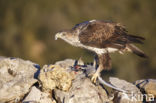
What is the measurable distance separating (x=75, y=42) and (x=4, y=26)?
17046 mm

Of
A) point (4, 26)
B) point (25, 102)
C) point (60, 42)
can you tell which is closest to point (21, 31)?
point (4, 26)

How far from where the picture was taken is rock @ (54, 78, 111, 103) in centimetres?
599

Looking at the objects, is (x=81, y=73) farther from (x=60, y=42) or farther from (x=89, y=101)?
(x=60, y=42)

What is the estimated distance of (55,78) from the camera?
6273 mm

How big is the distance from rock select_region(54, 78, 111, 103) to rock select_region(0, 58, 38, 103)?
2.90 feet

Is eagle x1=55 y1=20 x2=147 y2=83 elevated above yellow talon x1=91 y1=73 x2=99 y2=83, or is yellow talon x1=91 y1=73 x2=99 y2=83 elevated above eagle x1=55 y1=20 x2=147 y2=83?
eagle x1=55 y1=20 x2=147 y2=83

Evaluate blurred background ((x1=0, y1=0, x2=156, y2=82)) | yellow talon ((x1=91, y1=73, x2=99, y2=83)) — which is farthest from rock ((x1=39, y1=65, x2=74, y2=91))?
blurred background ((x1=0, y1=0, x2=156, y2=82))

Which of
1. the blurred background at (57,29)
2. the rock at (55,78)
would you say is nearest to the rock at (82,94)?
the rock at (55,78)

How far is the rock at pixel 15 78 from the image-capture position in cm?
640

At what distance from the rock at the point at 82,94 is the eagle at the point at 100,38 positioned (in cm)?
85

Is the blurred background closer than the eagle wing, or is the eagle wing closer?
the eagle wing

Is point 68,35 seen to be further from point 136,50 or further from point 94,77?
point 136,50

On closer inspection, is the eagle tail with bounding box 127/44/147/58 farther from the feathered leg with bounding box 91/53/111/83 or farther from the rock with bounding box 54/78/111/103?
the rock with bounding box 54/78/111/103

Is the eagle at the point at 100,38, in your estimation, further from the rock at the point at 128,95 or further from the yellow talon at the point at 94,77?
the rock at the point at 128,95
